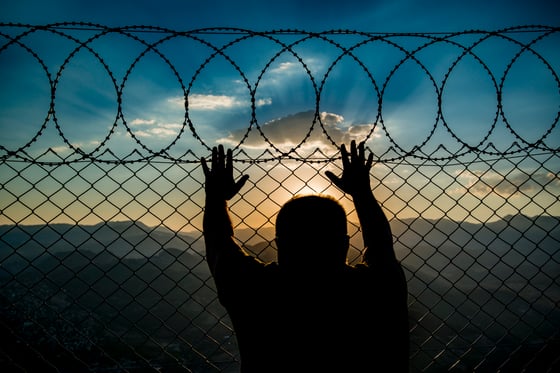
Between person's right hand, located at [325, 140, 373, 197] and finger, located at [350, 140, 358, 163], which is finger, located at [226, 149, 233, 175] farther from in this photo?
finger, located at [350, 140, 358, 163]

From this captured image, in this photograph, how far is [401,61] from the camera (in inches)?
147

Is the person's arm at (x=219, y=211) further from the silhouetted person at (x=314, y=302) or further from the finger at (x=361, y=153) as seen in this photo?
the finger at (x=361, y=153)

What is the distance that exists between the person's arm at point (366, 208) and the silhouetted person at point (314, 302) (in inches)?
9.1

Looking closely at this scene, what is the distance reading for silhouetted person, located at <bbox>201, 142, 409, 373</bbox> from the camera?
1757 millimetres

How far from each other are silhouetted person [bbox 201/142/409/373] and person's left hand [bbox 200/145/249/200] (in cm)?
64

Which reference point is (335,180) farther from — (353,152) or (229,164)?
(229,164)

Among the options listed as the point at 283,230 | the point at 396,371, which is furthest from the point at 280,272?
the point at 396,371

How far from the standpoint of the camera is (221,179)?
2562mm

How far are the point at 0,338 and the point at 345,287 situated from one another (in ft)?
347

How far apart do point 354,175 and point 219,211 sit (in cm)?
101

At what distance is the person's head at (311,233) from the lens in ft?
5.76

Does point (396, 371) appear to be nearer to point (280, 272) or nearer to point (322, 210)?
point (280, 272)

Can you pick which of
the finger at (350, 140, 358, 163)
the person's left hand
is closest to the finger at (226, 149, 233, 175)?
the person's left hand

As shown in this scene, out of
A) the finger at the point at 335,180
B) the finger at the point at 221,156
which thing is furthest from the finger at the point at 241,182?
the finger at the point at 335,180
